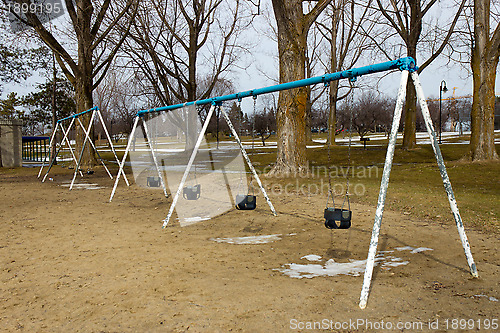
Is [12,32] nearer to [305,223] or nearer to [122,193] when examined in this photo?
[122,193]

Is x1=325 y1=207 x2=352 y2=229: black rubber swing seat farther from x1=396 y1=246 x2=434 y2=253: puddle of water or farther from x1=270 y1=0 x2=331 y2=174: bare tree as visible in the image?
x1=270 y1=0 x2=331 y2=174: bare tree

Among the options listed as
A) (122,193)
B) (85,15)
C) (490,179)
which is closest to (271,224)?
(122,193)

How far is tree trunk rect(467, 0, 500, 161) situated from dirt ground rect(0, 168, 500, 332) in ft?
26.4

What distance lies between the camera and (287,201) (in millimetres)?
8156

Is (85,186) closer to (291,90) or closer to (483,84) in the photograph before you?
(291,90)

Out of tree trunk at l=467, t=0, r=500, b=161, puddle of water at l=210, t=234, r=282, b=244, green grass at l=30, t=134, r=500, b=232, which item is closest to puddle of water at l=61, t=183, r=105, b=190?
green grass at l=30, t=134, r=500, b=232

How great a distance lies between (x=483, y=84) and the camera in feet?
40.4

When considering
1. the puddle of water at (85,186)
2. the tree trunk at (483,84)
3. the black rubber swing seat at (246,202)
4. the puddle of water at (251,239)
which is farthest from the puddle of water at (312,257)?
the tree trunk at (483,84)

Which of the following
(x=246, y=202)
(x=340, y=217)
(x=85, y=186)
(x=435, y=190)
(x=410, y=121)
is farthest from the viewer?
(x=410, y=121)

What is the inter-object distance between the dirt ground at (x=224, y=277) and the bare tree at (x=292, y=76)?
419 cm

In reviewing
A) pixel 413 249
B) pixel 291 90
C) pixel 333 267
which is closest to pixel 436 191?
pixel 291 90

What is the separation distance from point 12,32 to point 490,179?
19541 millimetres

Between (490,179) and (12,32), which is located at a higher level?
(12,32)

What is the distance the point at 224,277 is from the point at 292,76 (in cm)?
788
